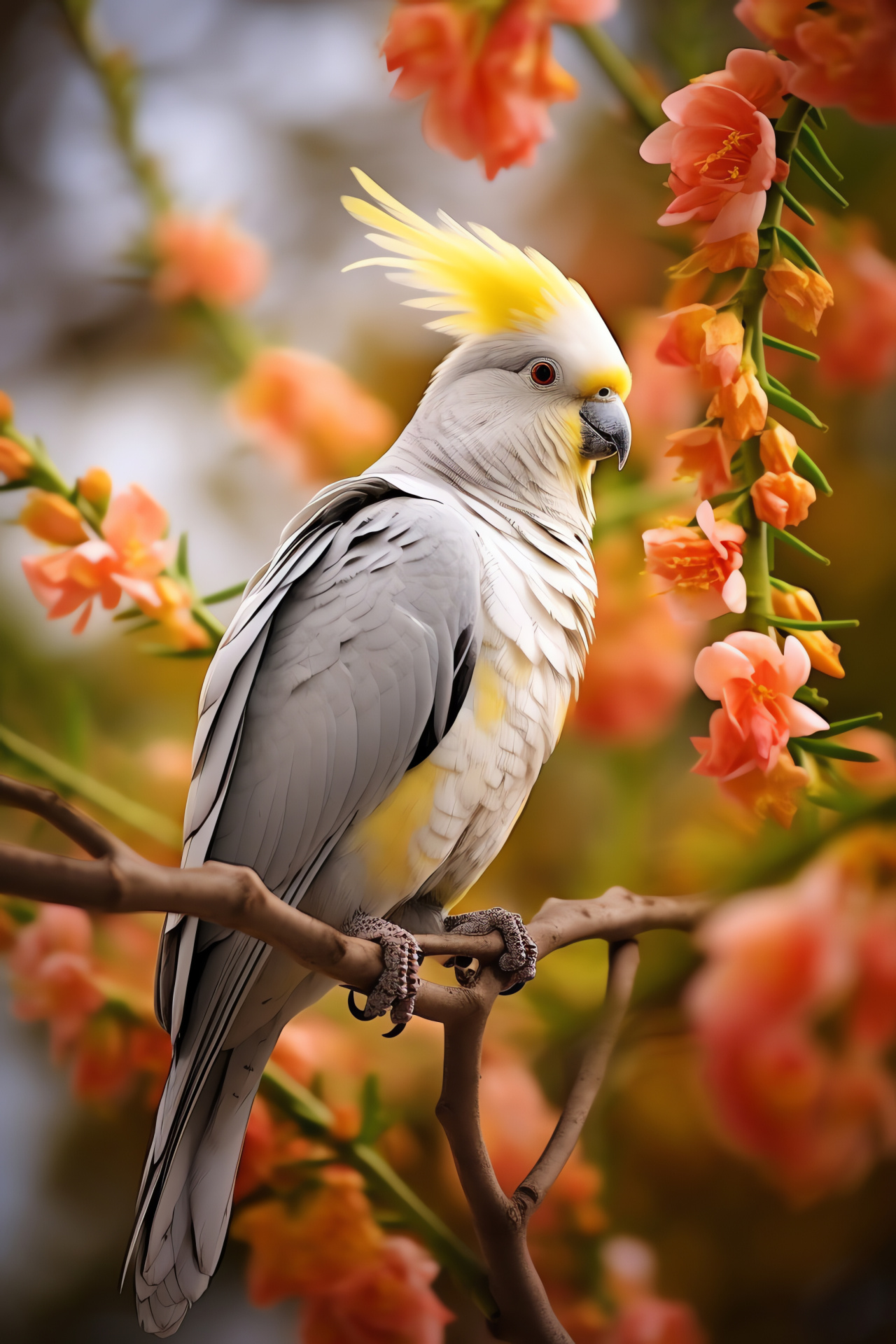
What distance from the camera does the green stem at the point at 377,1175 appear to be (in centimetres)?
107

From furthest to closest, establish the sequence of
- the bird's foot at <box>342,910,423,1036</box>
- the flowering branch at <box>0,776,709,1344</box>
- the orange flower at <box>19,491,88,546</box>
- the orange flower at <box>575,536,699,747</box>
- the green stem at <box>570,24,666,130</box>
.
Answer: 1. the orange flower at <box>575,536,699,747</box>
2. the green stem at <box>570,24,666,130</box>
3. the orange flower at <box>19,491,88,546</box>
4. the bird's foot at <box>342,910,423,1036</box>
5. the flowering branch at <box>0,776,709,1344</box>

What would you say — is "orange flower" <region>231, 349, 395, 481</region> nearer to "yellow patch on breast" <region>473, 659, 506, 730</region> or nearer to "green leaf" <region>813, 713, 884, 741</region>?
"yellow patch on breast" <region>473, 659, 506, 730</region>

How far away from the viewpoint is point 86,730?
122 centimetres

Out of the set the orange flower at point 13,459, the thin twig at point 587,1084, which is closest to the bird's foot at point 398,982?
the thin twig at point 587,1084

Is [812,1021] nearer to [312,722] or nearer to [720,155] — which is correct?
[312,722]

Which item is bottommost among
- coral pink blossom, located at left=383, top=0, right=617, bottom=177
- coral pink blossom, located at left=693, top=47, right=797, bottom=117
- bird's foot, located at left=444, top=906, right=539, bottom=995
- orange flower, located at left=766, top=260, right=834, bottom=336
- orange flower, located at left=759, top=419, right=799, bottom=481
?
bird's foot, located at left=444, top=906, right=539, bottom=995

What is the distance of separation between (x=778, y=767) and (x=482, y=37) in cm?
73

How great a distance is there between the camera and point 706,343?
816mm

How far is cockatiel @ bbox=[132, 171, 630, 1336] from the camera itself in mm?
777

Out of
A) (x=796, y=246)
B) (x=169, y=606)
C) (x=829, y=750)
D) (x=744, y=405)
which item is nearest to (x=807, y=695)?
(x=829, y=750)

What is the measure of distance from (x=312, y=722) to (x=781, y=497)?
1.48 feet

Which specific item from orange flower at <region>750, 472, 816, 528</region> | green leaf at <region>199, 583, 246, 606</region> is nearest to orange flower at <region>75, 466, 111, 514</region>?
green leaf at <region>199, 583, 246, 606</region>

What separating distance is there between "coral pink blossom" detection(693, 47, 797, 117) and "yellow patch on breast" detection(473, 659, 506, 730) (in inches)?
20.2

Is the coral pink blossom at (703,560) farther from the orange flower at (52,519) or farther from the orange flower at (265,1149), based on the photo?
the orange flower at (265,1149)
